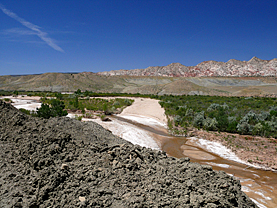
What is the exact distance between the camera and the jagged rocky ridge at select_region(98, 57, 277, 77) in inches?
5842

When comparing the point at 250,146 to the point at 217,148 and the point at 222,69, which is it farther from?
the point at 222,69

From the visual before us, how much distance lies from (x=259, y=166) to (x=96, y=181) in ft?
27.1

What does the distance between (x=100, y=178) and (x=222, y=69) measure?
17379 cm

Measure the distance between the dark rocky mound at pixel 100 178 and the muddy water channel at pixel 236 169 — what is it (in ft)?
9.40

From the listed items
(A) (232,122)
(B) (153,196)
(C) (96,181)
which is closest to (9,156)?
(C) (96,181)

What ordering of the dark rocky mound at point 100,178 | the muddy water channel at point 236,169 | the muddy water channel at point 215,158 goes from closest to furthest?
1. the dark rocky mound at point 100,178
2. the muddy water channel at point 236,169
3. the muddy water channel at point 215,158

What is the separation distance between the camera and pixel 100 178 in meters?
4.53

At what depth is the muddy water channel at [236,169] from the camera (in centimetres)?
668

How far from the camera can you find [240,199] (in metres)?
4.32

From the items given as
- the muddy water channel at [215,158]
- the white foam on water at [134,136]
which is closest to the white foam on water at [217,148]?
the muddy water channel at [215,158]

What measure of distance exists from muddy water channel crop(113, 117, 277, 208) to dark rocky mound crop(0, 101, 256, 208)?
2866 mm

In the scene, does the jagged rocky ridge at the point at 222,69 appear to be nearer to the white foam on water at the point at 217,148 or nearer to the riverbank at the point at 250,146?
the riverbank at the point at 250,146

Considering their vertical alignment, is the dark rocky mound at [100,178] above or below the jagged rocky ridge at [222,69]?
below

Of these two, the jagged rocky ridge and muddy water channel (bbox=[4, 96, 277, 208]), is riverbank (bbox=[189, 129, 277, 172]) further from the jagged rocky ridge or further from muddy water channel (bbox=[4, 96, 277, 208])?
the jagged rocky ridge
